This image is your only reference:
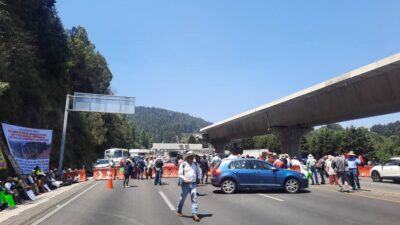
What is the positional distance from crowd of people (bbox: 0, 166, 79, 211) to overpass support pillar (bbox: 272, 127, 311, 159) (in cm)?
3543

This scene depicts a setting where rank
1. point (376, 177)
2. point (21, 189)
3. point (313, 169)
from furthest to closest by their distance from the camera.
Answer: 1. point (376, 177)
2. point (313, 169)
3. point (21, 189)

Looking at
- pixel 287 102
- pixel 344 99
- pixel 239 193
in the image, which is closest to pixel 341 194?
pixel 239 193

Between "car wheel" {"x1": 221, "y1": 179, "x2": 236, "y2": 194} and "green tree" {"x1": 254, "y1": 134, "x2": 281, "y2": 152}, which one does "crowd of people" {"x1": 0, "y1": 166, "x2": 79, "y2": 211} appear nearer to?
"car wheel" {"x1": 221, "y1": 179, "x2": 236, "y2": 194}

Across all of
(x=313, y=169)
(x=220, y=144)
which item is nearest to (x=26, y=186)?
(x=313, y=169)

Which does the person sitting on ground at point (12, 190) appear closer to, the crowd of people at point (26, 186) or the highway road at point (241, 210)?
the crowd of people at point (26, 186)

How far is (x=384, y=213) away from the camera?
13242 mm

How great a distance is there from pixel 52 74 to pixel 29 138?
23500mm

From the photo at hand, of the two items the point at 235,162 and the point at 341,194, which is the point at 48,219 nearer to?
the point at 235,162

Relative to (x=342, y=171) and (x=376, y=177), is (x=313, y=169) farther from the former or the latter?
(x=376, y=177)

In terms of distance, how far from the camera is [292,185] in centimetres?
2045

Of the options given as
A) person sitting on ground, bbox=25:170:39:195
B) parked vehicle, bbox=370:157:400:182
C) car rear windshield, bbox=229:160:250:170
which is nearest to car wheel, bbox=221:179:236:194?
car rear windshield, bbox=229:160:250:170

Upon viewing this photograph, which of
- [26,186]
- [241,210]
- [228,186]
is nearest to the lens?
[241,210]

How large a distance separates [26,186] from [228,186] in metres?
8.83

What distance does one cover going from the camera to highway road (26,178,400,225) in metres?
12.1
